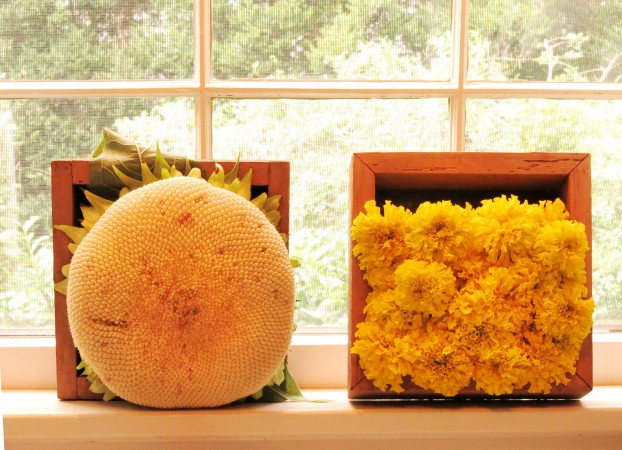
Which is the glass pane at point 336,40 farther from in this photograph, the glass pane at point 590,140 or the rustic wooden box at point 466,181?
the rustic wooden box at point 466,181

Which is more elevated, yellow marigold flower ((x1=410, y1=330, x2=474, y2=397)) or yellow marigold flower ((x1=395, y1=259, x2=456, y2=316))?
yellow marigold flower ((x1=395, y1=259, x2=456, y2=316))

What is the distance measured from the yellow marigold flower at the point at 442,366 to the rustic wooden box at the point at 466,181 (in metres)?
0.04

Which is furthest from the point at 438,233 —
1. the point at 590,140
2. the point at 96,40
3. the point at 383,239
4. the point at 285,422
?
the point at 96,40

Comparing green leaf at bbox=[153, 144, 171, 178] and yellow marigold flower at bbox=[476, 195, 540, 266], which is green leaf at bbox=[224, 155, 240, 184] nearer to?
green leaf at bbox=[153, 144, 171, 178]

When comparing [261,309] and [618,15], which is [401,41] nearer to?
[618,15]

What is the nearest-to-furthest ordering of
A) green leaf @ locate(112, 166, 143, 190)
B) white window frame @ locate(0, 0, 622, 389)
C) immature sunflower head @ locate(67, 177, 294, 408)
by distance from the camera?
immature sunflower head @ locate(67, 177, 294, 408), green leaf @ locate(112, 166, 143, 190), white window frame @ locate(0, 0, 622, 389)

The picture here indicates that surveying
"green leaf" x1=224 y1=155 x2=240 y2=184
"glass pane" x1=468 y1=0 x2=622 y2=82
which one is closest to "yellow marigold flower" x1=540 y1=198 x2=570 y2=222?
"glass pane" x1=468 y1=0 x2=622 y2=82

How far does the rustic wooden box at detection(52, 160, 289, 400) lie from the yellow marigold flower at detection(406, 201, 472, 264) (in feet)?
0.54

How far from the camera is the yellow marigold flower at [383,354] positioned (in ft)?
2.64

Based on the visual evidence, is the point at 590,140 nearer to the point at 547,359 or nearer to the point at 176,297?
the point at 547,359

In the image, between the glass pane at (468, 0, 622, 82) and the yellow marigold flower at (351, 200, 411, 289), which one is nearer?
the yellow marigold flower at (351, 200, 411, 289)

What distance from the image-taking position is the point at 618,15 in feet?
3.46

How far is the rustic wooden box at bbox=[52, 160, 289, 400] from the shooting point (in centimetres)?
85

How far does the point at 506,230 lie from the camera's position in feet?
2.74
